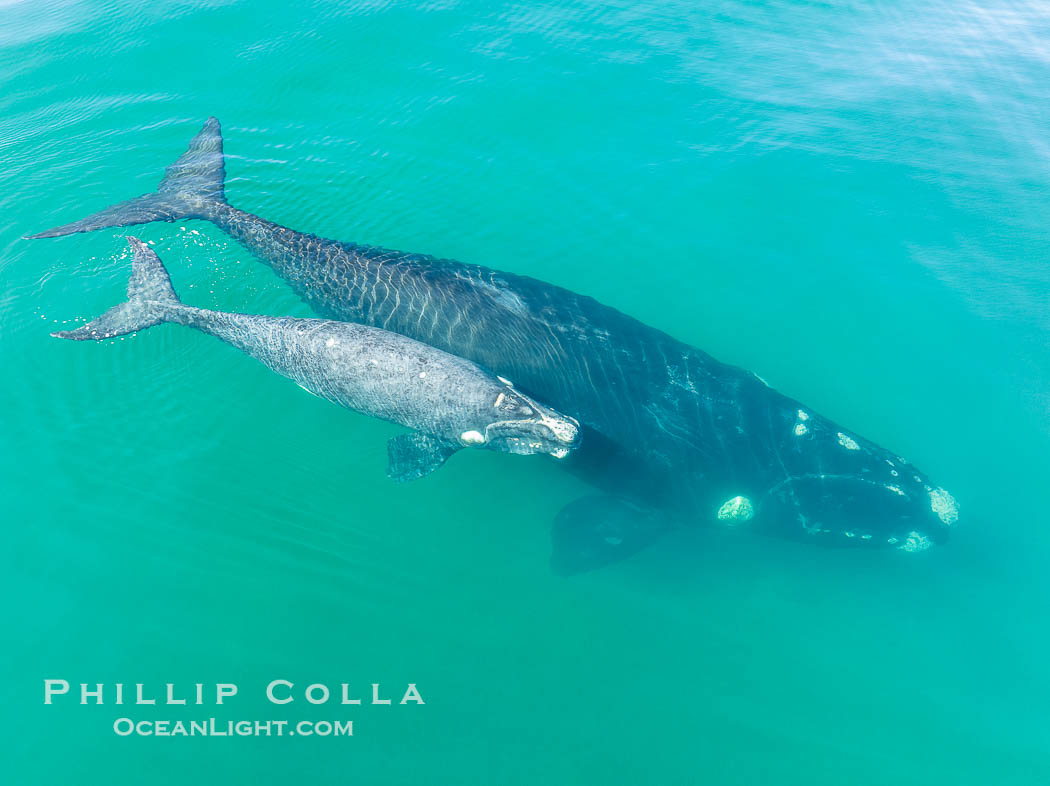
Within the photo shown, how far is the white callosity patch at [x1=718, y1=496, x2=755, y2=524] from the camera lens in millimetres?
13352

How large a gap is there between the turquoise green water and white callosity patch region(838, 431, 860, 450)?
2312 millimetres

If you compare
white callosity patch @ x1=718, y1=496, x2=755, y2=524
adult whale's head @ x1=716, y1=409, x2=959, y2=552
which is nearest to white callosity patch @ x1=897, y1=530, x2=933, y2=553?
adult whale's head @ x1=716, y1=409, x2=959, y2=552

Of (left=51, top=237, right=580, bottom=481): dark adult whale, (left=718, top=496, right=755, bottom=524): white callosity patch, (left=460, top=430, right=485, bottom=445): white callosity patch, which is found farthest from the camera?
(left=718, top=496, right=755, bottom=524): white callosity patch

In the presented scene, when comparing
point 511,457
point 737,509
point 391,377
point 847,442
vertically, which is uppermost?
point 391,377

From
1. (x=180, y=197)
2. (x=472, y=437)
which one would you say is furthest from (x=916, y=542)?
(x=180, y=197)

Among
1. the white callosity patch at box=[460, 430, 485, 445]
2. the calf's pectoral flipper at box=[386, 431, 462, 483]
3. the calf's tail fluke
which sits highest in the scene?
the calf's tail fluke

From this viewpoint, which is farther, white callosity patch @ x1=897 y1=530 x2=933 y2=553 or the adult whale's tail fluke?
the adult whale's tail fluke

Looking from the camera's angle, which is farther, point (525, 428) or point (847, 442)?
point (847, 442)

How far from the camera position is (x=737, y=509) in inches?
527

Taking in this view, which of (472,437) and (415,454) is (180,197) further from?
(472,437)

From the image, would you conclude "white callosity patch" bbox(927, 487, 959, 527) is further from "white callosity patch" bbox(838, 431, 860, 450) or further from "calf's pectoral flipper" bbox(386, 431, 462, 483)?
"calf's pectoral flipper" bbox(386, 431, 462, 483)

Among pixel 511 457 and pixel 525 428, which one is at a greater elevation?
pixel 525 428

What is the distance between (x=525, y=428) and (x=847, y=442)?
7.06 m

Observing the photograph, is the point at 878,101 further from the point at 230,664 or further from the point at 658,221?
the point at 230,664
